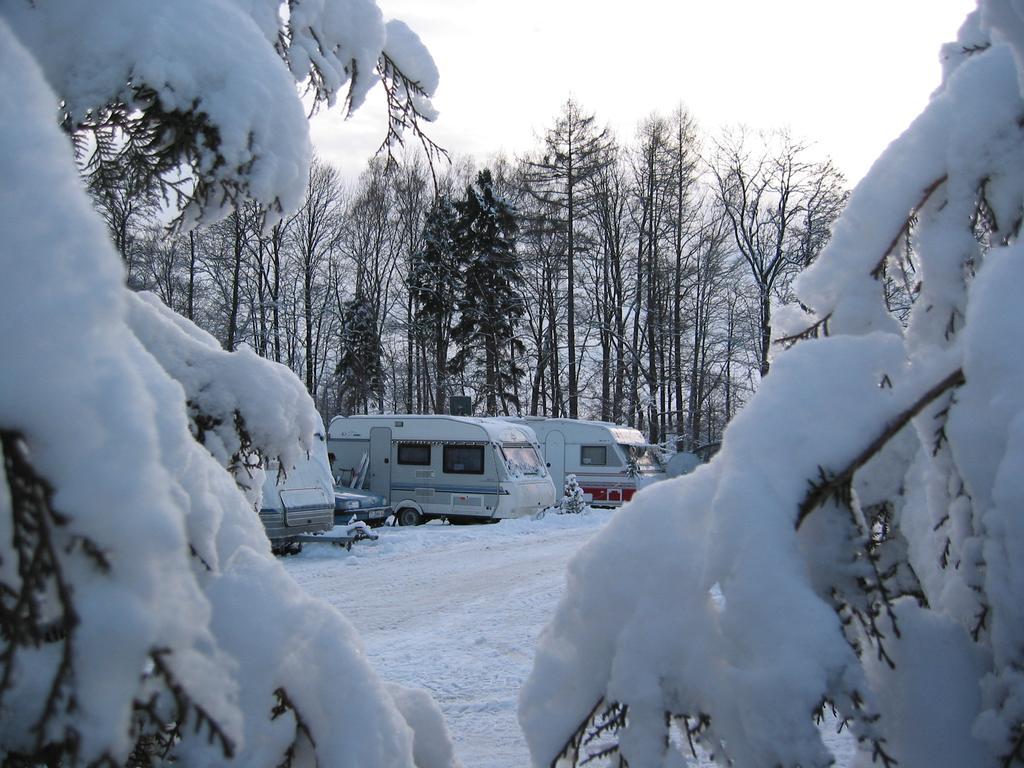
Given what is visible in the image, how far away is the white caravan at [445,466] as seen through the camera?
1872cm

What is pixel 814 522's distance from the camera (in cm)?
190

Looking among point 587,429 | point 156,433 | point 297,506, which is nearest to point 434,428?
point 587,429

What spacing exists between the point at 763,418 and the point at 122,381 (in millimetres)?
1401

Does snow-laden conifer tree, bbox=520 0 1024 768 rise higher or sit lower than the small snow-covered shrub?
higher

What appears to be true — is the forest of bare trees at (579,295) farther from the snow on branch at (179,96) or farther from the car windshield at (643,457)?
the snow on branch at (179,96)

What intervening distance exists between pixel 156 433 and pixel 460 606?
9.16m

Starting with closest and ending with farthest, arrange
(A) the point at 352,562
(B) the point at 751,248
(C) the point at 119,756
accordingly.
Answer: (C) the point at 119,756, (A) the point at 352,562, (B) the point at 751,248

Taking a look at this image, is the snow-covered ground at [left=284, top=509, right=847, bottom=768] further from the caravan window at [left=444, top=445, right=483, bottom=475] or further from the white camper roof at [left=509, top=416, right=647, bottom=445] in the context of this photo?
the white camper roof at [left=509, top=416, right=647, bottom=445]

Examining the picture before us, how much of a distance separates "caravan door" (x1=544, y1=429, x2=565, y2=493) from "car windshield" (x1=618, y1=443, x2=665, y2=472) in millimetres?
1707

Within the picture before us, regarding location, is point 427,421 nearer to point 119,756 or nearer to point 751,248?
point 751,248

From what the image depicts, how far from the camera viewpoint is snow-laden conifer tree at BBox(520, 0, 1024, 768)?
5.63 feet

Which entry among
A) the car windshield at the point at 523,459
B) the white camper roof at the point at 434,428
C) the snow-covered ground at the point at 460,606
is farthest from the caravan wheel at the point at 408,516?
the car windshield at the point at 523,459

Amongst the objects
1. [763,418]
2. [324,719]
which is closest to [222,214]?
[324,719]

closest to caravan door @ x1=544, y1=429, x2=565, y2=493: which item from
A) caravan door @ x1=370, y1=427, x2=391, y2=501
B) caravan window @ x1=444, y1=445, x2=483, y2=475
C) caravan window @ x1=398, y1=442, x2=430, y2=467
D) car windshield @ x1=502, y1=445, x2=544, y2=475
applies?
car windshield @ x1=502, y1=445, x2=544, y2=475
